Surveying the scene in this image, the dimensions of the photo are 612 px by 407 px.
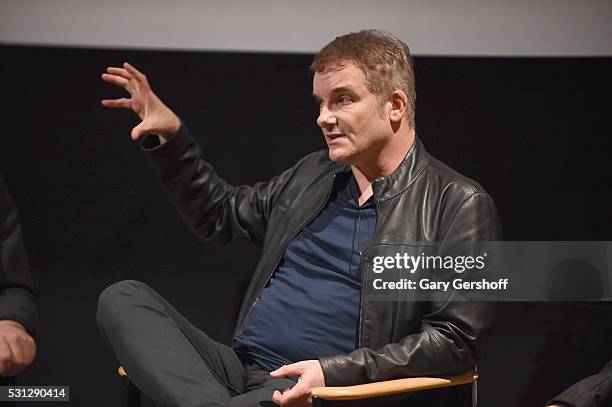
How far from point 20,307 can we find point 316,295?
3.21ft

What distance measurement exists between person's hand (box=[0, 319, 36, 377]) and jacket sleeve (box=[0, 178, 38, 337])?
0.07ft

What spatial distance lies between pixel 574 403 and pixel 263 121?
1.32m

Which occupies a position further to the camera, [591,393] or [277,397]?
[591,393]

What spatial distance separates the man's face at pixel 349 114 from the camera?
7.59ft

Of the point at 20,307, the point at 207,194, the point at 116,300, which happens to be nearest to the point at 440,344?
the point at 116,300

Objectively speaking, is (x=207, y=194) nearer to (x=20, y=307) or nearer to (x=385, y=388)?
(x=20, y=307)

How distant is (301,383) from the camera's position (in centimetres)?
196

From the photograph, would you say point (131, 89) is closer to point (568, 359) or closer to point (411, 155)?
point (411, 155)

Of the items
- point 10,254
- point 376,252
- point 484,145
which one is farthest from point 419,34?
point 10,254

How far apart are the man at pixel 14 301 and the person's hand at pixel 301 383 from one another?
3.33 feet

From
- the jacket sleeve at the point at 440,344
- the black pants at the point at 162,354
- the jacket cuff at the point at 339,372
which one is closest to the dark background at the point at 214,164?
the jacket sleeve at the point at 440,344

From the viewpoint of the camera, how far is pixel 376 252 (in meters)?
2.28

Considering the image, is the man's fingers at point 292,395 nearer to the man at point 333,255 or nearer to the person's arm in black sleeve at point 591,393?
the man at point 333,255

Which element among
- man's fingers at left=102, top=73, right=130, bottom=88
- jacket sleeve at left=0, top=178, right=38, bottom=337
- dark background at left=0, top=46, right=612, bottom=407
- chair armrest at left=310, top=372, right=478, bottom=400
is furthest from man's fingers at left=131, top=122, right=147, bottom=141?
chair armrest at left=310, top=372, right=478, bottom=400
